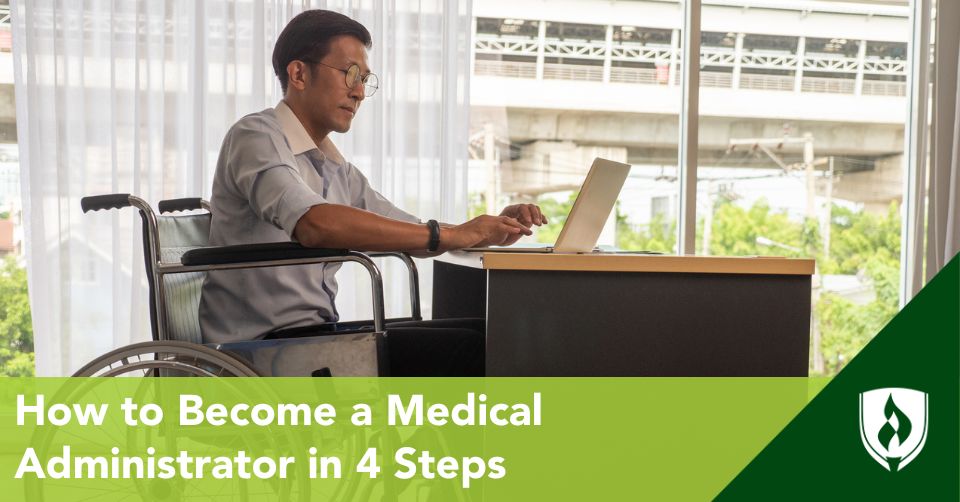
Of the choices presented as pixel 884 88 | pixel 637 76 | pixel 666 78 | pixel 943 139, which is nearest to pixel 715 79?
pixel 666 78

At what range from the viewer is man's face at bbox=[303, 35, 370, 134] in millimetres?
1833

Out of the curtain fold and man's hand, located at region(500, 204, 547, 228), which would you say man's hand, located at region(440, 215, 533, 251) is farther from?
the curtain fold

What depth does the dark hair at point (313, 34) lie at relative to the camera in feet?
5.98

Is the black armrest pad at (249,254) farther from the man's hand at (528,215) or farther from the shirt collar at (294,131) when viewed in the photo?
the man's hand at (528,215)

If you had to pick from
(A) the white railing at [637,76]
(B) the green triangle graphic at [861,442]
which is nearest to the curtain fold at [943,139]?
(A) the white railing at [637,76]

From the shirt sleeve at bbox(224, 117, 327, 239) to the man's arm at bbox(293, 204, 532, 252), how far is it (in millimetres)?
23

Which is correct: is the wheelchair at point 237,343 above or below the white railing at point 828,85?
below

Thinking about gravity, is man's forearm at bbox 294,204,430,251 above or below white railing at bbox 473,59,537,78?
below

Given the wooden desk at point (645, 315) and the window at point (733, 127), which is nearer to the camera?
the wooden desk at point (645, 315)

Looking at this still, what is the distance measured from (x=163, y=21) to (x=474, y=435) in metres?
2.07

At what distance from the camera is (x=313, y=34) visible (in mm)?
1824

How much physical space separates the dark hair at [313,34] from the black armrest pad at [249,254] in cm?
57

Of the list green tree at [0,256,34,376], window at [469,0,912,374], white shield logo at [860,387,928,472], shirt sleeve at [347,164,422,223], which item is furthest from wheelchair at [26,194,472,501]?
window at [469,0,912,374]

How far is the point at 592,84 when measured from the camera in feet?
11.5
